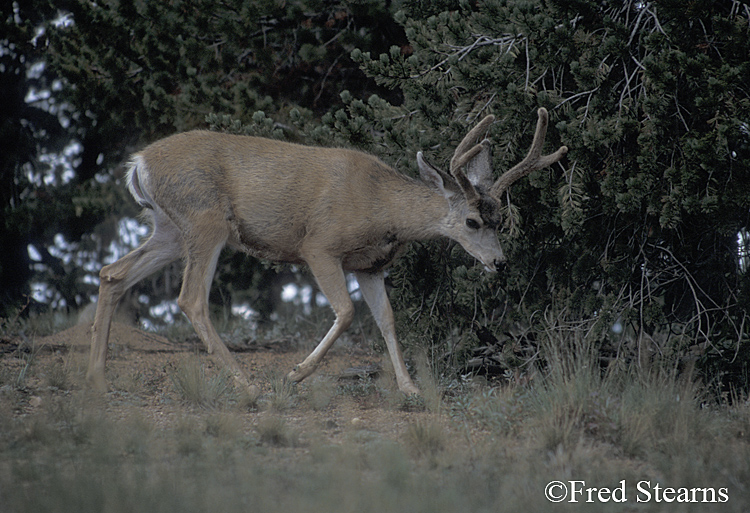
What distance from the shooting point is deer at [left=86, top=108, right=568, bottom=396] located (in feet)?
23.2

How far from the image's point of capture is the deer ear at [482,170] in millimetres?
7039

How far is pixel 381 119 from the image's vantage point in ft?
24.2

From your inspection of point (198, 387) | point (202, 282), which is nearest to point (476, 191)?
point (202, 282)

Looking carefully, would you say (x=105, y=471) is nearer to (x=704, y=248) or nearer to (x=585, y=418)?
(x=585, y=418)

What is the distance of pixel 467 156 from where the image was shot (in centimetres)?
652

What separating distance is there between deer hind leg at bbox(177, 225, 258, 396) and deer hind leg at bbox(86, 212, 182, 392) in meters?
0.61

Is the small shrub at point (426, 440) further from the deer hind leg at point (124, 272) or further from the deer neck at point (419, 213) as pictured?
the deer hind leg at point (124, 272)

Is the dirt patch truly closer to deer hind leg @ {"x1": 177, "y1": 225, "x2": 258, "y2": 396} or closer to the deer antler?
deer hind leg @ {"x1": 177, "y1": 225, "x2": 258, "y2": 396}

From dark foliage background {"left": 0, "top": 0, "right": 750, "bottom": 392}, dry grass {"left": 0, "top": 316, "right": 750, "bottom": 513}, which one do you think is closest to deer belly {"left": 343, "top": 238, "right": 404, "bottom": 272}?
dark foliage background {"left": 0, "top": 0, "right": 750, "bottom": 392}

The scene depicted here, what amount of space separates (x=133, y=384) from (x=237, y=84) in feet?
13.7

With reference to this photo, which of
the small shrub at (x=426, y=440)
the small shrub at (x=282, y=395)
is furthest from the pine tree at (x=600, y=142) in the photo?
Result: the small shrub at (x=426, y=440)

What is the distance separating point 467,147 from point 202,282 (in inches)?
108

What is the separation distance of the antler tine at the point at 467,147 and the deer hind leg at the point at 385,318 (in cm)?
151

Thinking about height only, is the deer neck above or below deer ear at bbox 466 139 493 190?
below
